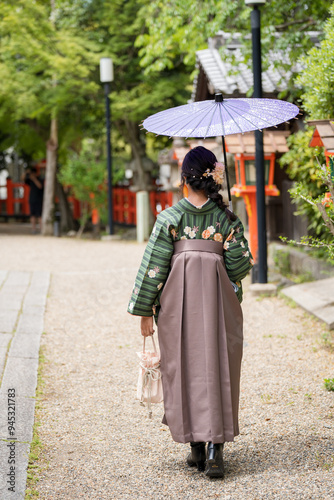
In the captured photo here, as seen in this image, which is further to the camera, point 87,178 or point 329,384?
point 87,178

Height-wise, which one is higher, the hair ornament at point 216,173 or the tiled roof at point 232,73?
the tiled roof at point 232,73

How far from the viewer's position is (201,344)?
138 inches

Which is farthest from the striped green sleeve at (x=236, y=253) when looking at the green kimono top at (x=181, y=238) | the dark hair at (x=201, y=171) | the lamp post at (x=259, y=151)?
the lamp post at (x=259, y=151)

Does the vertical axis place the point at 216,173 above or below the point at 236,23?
below

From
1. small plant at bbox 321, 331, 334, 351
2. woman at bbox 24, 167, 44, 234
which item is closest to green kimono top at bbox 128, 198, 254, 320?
small plant at bbox 321, 331, 334, 351

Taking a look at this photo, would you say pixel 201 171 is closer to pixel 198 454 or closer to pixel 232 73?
pixel 198 454

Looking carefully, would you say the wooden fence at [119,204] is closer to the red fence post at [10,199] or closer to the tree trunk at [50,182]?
the red fence post at [10,199]

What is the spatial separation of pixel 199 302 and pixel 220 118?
1014mm

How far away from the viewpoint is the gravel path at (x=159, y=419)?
344 centimetres

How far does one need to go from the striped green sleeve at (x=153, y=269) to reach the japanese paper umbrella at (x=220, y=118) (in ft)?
1.69

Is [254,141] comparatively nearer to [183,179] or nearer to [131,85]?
[183,179]

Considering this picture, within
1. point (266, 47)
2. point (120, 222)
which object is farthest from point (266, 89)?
point (120, 222)

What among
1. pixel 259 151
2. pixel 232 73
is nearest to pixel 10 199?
pixel 232 73

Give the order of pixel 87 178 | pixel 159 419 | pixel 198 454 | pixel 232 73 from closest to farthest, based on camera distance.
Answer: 1. pixel 198 454
2. pixel 159 419
3. pixel 232 73
4. pixel 87 178
